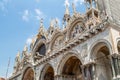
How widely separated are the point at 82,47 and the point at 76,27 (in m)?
4.86

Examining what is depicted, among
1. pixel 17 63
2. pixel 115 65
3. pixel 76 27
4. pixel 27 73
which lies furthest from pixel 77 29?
pixel 17 63

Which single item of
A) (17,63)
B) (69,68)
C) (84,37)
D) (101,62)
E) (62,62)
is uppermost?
(17,63)

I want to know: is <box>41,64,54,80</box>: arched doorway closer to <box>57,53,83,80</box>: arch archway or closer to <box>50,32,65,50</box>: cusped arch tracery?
<box>57,53,83,80</box>: arch archway

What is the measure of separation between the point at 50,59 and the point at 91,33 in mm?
6240

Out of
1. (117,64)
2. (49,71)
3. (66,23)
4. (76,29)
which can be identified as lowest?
(117,64)

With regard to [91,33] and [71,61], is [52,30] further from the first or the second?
[91,33]

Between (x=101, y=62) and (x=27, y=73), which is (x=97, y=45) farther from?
(x=27, y=73)

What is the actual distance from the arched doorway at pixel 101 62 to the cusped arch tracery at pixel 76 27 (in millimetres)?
4484

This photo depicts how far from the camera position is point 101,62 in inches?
691

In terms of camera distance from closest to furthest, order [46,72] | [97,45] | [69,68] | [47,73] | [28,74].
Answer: [97,45] < [69,68] < [46,72] < [47,73] < [28,74]

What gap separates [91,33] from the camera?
17484 millimetres

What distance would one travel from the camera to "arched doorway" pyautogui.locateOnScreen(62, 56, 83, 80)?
66.7 ft

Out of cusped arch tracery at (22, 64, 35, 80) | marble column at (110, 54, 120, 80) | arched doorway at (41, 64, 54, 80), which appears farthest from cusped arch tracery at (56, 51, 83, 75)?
cusped arch tracery at (22, 64, 35, 80)

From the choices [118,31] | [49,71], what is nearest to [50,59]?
[49,71]
